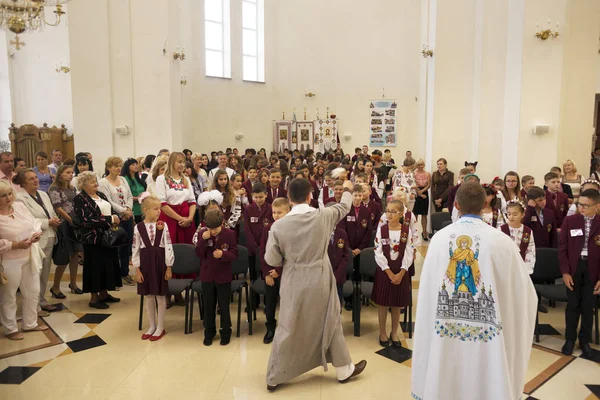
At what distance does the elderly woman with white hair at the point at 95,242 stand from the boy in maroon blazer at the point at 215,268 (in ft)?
5.75

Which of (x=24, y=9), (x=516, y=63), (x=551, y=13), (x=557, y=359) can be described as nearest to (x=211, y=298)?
(x=557, y=359)

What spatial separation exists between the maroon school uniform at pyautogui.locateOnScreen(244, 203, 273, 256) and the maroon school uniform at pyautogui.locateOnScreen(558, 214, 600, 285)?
3.28m

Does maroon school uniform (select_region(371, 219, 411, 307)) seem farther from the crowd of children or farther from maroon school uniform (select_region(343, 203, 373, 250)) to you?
maroon school uniform (select_region(343, 203, 373, 250))

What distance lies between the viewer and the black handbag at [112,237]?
5898 millimetres

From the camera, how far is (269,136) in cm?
1959

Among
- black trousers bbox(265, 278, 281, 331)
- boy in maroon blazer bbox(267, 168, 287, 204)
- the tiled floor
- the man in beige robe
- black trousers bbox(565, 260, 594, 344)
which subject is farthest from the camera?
boy in maroon blazer bbox(267, 168, 287, 204)

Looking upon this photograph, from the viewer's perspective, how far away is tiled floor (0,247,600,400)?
156 inches

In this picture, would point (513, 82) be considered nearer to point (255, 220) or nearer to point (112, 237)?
point (255, 220)

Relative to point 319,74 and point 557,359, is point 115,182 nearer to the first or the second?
point 557,359

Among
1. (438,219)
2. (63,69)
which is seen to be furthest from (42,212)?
(63,69)

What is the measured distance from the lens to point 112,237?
5.95 metres

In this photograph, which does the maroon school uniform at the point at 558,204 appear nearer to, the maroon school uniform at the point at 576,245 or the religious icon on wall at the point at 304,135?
the maroon school uniform at the point at 576,245

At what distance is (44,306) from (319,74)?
15513 millimetres

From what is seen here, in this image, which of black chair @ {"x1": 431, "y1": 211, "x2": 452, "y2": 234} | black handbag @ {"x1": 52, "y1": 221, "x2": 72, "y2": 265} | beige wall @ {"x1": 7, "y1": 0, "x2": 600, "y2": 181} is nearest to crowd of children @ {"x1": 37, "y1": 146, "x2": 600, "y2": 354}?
black handbag @ {"x1": 52, "y1": 221, "x2": 72, "y2": 265}
